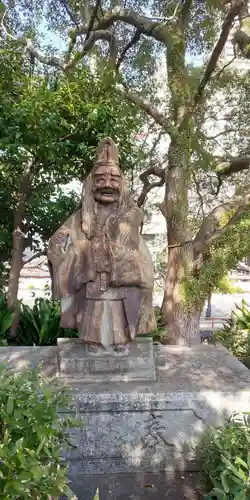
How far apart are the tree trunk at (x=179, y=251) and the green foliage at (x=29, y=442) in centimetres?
520

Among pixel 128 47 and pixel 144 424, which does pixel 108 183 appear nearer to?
pixel 144 424

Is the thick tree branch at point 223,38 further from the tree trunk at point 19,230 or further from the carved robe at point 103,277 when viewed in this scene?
the carved robe at point 103,277

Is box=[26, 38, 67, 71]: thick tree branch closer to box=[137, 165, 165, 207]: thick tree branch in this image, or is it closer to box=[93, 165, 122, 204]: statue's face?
box=[137, 165, 165, 207]: thick tree branch

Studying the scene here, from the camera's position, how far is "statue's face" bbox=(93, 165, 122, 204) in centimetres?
381

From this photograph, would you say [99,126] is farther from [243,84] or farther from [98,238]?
[243,84]

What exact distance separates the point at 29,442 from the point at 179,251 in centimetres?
570

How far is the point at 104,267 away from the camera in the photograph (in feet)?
12.5

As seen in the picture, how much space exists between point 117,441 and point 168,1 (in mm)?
7675

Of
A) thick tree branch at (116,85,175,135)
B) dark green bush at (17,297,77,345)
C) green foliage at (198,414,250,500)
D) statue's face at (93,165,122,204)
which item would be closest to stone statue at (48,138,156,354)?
statue's face at (93,165,122,204)

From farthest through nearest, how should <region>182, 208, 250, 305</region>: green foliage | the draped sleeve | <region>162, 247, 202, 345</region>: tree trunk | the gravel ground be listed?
<region>162, 247, 202, 345</region>: tree trunk → <region>182, 208, 250, 305</region>: green foliage → the draped sleeve → the gravel ground

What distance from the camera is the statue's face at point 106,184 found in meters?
3.81

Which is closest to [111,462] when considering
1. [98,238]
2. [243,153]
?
[98,238]

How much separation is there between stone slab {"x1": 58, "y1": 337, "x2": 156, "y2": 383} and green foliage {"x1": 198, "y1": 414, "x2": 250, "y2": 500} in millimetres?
1101

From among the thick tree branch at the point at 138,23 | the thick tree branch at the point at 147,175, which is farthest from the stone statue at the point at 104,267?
the thick tree branch at the point at 147,175
